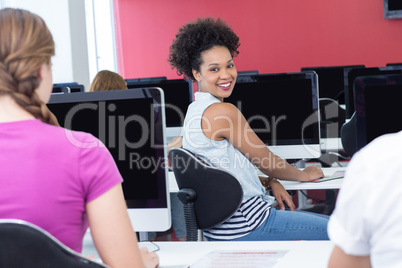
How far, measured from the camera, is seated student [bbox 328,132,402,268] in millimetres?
756

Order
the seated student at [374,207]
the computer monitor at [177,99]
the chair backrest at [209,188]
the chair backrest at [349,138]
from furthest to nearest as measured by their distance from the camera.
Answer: the computer monitor at [177,99], the chair backrest at [349,138], the chair backrest at [209,188], the seated student at [374,207]

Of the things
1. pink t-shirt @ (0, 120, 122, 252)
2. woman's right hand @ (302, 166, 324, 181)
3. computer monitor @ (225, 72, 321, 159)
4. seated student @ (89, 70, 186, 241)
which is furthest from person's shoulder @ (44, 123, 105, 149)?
seated student @ (89, 70, 186, 241)

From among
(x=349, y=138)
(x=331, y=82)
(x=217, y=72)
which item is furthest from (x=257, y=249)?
(x=331, y=82)

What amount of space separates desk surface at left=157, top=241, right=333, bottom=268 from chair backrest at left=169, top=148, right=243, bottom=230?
39 centimetres

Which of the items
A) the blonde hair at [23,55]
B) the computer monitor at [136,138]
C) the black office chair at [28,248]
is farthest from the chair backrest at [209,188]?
the black office chair at [28,248]

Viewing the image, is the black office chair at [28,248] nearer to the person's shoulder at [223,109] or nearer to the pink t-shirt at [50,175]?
the pink t-shirt at [50,175]

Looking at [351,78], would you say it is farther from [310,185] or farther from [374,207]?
[374,207]

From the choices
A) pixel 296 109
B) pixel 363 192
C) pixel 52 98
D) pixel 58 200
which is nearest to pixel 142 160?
pixel 52 98

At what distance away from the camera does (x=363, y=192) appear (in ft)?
2.48

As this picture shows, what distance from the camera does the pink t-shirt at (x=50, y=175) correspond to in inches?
41.5

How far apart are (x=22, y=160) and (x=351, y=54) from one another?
26.2 ft

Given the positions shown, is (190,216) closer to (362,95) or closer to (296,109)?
(362,95)

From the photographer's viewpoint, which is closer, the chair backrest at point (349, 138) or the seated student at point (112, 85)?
the chair backrest at point (349, 138)

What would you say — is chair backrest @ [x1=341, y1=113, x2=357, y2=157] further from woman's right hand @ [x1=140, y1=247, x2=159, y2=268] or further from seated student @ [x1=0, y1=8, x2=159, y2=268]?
seated student @ [x1=0, y1=8, x2=159, y2=268]
